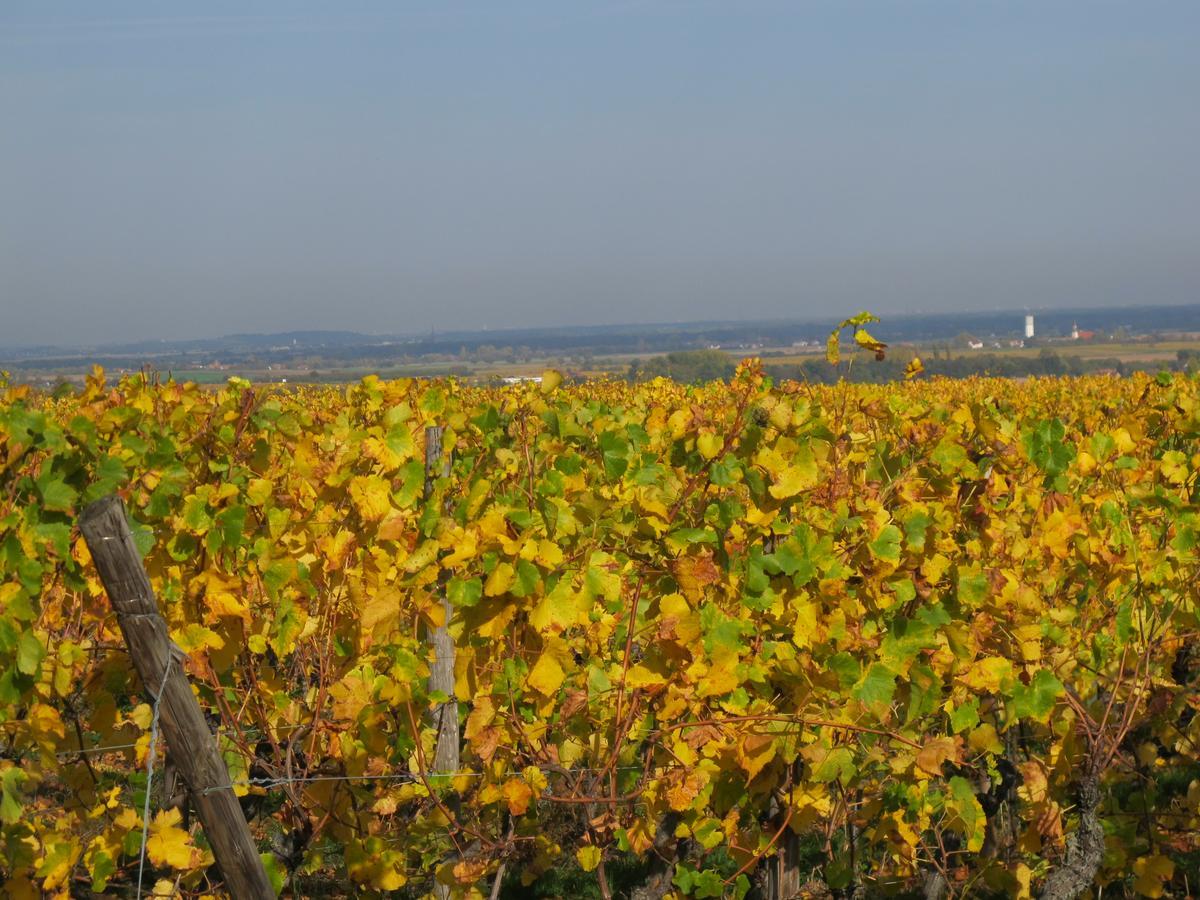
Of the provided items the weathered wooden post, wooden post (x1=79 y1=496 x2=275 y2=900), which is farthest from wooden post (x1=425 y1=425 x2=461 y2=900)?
wooden post (x1=79 y1=496 x2=275 y2=900)

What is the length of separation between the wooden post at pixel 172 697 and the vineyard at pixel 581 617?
0.21 metres

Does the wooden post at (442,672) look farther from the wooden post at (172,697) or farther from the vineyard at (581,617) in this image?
the wooden post at (172,697)

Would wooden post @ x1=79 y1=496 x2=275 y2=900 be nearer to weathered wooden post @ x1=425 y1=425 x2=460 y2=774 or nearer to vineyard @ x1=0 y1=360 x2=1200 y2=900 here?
vineyard @ x1=0 y1=360 x2=1200 y2=900

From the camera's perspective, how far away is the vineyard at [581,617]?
259cm

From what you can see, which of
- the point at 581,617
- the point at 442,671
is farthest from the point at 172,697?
the point at 442,671

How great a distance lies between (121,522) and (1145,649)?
2977mm

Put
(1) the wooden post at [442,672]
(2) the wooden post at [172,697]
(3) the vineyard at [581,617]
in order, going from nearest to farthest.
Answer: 1. (2) the wooden post at [172,697]
2. (3) the vineyard at [581,617]
3. (1) the wooden post at [442,672]

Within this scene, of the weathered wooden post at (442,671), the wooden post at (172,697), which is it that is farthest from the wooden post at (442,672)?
the wooden post at (172,697)

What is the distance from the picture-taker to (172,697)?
7.29ft

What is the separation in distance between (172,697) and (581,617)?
Answer: 2.80 ft

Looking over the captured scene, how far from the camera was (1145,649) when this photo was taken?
365cm

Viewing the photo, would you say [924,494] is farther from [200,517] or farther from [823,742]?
[200,517]

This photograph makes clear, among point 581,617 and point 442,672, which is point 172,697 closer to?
point 581,617

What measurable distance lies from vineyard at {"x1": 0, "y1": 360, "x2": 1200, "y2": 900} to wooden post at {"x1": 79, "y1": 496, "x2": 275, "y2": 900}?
21 cm
